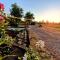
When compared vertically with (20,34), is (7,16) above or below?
above

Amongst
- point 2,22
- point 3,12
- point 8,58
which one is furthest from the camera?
point 8,58

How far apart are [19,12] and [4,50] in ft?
199

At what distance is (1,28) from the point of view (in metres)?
4.58

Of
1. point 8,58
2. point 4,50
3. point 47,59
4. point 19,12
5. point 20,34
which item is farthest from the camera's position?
point 19,12

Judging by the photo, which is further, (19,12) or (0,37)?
(19,12)

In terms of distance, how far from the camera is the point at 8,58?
5.54m

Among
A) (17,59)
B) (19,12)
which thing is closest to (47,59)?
(17,59)

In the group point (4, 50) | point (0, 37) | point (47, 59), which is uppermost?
point (0, 37)

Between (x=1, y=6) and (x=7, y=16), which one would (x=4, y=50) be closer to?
(x=7, y=16)

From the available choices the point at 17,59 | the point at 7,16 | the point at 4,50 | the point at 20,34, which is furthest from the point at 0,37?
the point at 20,34

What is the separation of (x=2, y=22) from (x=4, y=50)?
91.1 inches

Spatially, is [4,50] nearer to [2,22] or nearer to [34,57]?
[34,57]

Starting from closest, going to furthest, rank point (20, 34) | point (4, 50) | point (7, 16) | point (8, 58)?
point (7, 16)
point (8, 58)
point (4, 50)
point (20, 34)

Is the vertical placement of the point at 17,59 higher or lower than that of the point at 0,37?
lower
